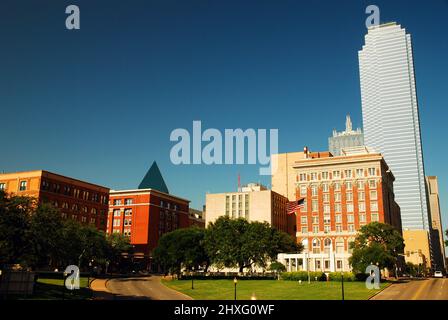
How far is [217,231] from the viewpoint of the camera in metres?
102

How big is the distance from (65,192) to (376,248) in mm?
85943

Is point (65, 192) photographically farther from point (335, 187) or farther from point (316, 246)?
point (335, 187)

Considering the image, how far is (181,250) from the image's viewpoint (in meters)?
98.4

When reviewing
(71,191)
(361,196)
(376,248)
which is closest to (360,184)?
(361,196)

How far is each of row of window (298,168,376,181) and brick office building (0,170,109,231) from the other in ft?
221

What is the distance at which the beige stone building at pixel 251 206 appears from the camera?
154 metres

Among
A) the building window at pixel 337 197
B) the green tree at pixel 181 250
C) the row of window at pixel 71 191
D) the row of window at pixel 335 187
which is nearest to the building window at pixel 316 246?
the building window at pixel 337 197

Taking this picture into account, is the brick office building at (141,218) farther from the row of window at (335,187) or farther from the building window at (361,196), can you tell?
the building window at (361,196)

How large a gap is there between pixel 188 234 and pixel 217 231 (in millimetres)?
7387

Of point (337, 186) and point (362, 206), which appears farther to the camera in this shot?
point (337, 186)

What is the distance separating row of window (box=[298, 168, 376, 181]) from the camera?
416ft
